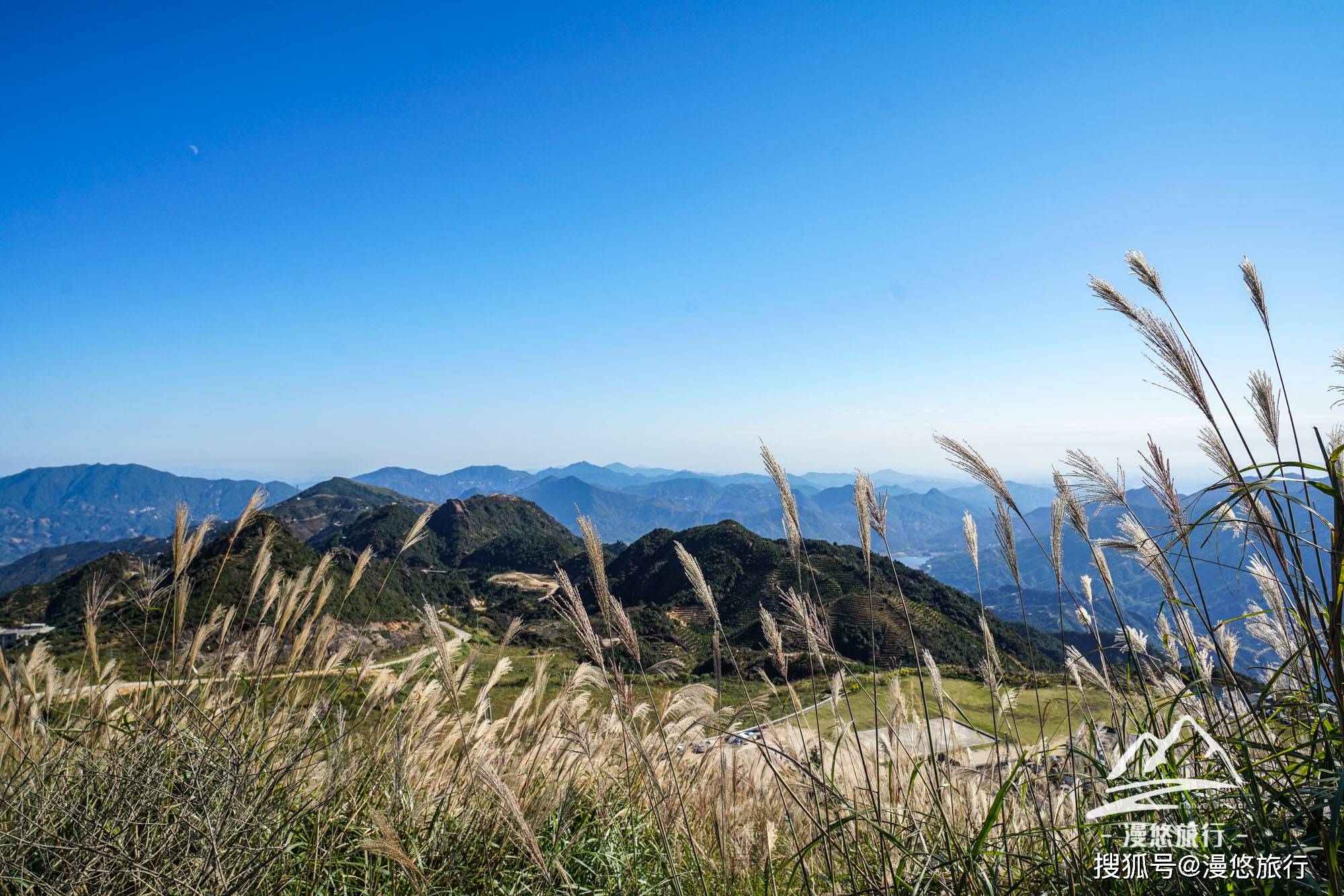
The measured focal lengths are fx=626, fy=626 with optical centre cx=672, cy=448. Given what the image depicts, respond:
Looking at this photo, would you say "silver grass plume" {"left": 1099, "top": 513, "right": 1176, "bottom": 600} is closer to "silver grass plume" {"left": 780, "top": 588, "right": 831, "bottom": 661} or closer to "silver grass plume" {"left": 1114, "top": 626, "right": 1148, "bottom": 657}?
"silver grass plume" {"left": 1114, "top": 626, "right": 1148, "bottom": 657}

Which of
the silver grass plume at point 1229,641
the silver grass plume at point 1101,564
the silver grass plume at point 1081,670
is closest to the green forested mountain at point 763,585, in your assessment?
the silver grass plume at point 1229,641

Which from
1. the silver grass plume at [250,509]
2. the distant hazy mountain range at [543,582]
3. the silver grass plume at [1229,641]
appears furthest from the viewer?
the distant hazy mountain range at [543,582]

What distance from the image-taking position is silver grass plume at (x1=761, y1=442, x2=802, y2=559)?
2.24 m

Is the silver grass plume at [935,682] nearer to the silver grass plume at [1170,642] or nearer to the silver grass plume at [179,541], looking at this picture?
the silver grass plume at [1170,642]

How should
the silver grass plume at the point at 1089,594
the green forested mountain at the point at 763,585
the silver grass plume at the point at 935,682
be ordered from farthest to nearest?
the green forested mountain at the point at 763,585
the silver grass plume at the point at 1089,594
the silver grass plume at the point at 935,682

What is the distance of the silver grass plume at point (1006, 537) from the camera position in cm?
224

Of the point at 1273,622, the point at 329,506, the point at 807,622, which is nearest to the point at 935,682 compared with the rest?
the point at 807,622

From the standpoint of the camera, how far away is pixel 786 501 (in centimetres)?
226

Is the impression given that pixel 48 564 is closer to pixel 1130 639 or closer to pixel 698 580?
pixel 698 580

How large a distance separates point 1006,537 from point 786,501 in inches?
31.6

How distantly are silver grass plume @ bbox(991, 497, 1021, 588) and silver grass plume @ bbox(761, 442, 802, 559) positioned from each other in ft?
2.28

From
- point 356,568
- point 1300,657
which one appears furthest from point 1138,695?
point 356,568

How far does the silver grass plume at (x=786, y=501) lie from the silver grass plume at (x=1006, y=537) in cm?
70

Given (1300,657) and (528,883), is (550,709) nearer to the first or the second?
(528,883)
